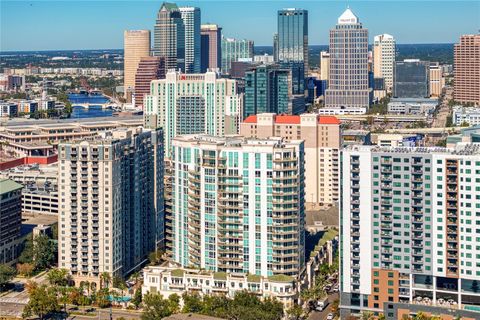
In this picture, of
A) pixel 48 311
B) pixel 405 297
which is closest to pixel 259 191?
pixel 405 297

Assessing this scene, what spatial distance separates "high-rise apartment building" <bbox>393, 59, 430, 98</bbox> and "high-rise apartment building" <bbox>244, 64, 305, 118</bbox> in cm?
2144

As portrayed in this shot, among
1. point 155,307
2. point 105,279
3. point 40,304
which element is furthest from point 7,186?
point 155,307

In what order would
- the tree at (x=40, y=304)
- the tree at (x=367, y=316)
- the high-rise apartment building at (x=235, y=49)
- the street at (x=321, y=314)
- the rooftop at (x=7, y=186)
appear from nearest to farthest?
1. the tree at (x=367, y=316)
2. the tree at (x=40, y=304)
3. the street at (x=321, y=314)
4. the rooftop at (x=7, y=186)
5. the high-rise apartment building at (x=235, y=49)

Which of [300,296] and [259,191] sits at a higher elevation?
[259,191]

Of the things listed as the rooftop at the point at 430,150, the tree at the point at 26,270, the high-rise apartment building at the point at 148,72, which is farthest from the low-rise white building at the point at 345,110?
the rooftop at the point at 430,150

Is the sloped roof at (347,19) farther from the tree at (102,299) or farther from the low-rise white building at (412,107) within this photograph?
the tree at (102,299)

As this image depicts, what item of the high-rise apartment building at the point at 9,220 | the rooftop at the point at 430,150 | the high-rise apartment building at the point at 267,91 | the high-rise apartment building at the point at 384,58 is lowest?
the high-rise apartment building at the point at 9,220

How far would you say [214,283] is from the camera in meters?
23.1

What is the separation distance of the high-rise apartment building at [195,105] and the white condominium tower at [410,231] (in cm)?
2369

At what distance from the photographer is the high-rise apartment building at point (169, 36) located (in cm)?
7588

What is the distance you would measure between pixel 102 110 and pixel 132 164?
170 feet

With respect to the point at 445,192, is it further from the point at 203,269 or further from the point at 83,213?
the point at 83,213

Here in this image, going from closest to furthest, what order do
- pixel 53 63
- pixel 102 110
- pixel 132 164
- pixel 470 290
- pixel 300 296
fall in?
pixel 470 290 < pixel 300 296 < pixel 132 164 < pixel 102 110 < pixel 53 63

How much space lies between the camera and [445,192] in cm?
2138
